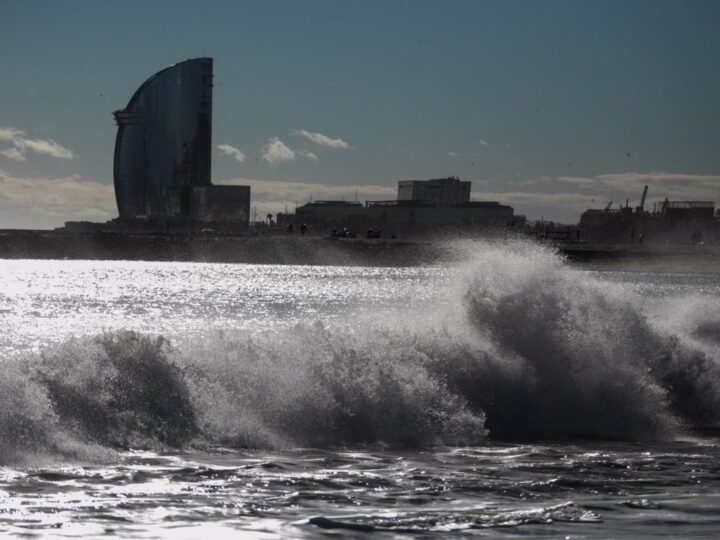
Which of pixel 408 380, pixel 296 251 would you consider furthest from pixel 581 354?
pixel 296 251

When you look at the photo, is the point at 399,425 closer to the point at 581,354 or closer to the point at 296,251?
the point at 581,354

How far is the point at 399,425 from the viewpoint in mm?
14867

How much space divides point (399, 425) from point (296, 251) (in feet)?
439

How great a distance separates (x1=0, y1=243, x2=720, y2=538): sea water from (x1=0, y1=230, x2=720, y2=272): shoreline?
4081 inches

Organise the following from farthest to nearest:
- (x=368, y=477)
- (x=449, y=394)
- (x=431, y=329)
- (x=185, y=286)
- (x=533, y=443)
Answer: (x=185, y=286) < (x=431, y=329) < (x=449, y=394) < (x=533, y=443) < (x=368, y=477)

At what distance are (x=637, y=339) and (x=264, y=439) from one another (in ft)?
29.9

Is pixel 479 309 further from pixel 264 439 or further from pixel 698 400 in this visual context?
pixel 264 439

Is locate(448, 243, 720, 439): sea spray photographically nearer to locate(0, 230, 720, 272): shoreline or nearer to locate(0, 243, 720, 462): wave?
locate(0, 243, 720, 462): wave

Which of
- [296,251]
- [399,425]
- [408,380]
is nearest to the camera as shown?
[399,425]

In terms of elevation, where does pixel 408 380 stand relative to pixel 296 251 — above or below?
above

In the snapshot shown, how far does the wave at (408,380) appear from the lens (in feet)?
44.8

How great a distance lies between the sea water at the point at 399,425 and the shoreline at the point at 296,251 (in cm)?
10365

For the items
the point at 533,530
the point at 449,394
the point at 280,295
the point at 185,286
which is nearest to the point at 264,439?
the point at 449,394

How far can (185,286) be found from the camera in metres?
72.1
